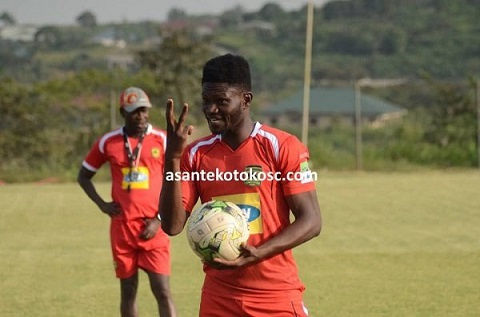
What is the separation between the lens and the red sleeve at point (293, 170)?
5.78 m

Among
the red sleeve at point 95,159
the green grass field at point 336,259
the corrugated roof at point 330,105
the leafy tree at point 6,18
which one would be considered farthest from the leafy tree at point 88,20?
the red sleeve at point 95,159

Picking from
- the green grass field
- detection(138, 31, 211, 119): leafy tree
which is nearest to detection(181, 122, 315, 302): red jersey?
the green grass field

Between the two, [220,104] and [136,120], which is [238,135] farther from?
[136,120]

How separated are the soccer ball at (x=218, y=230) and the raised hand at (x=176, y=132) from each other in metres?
0.33

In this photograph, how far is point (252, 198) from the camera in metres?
5.82

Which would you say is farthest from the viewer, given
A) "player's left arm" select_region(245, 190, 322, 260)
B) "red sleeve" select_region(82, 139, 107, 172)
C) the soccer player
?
"red sleeve" select_region(82, 139, 107, 172)

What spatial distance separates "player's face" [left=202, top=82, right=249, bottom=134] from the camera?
562cm

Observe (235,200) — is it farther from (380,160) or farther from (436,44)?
(436,44)

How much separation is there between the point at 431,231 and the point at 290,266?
11471 millimetres

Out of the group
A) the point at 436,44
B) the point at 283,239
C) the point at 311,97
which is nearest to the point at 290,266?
the point at 283,239

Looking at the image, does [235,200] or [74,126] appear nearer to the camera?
[235,200]

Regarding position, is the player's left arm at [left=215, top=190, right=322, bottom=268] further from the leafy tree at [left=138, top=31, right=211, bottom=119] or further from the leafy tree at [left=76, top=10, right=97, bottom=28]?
the leafy tree at [left=76, top=10, right=97, bottom=28]

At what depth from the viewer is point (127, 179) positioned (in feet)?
32.3

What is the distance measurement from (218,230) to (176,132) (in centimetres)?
51
